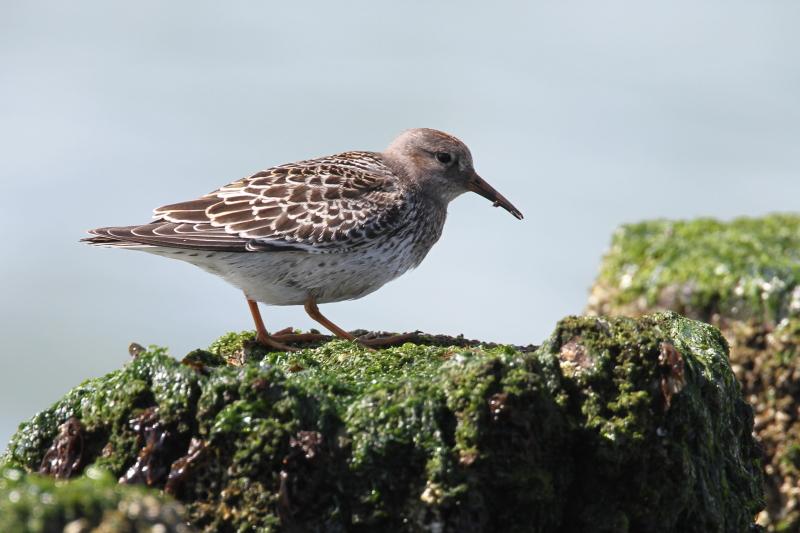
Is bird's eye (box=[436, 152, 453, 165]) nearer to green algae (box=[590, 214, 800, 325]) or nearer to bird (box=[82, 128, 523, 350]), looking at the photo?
bird (box=[82, 128, 523, 350])

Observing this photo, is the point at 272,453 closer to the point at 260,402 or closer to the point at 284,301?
the point at 260,402

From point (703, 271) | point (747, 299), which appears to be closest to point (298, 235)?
point (703, 271)

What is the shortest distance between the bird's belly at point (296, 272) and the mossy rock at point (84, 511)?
5.09 metres

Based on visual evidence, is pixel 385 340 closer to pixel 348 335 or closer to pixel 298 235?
pixel 348 335

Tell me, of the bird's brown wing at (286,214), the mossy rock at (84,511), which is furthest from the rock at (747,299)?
the mossy rock at (84,511)

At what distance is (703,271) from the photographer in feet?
34.8

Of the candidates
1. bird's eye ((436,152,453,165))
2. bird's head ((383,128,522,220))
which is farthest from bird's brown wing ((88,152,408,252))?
bird's eye ((436,152,453,165))

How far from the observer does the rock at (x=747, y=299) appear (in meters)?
9.80

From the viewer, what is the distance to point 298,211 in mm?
9117

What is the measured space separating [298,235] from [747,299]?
4246mm

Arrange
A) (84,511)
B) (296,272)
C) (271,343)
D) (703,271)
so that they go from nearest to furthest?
1. (84,511)
2. (271,343)
3. (296,272)
4. (703,271)

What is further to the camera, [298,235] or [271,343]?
[298,235]

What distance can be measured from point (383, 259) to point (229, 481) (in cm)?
402

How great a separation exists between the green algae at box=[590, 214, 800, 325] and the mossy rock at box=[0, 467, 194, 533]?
7.57m
